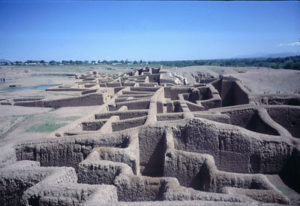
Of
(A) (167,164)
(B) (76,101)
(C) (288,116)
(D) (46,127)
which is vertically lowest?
(D) (46,127)

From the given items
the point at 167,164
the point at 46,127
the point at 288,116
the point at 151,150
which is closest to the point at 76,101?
the point at 46,127

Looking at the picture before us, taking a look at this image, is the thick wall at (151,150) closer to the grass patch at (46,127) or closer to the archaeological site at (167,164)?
the archaeological site at (167,164)

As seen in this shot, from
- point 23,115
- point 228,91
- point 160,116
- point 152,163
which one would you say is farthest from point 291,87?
point 23,115

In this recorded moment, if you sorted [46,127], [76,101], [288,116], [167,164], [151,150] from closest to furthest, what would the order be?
[167,164], [151,150], [288,116], [46,127], [76,101]

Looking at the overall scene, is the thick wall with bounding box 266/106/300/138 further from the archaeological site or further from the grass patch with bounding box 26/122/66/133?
the grass patch with bounding box 26/122/66/133

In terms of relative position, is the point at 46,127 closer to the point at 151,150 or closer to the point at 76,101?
the point at 76,101

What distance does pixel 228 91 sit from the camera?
21.3m

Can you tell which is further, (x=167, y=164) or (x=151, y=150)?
(x=151, y=150)

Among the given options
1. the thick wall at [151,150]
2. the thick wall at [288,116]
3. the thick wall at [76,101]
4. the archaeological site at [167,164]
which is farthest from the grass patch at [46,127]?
the thick wall at [288,116]

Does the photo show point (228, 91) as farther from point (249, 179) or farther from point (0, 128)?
point (0, 128)

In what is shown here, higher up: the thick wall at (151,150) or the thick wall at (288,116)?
the thick wall at (288,116)

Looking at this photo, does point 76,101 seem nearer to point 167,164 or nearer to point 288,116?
point 167,164

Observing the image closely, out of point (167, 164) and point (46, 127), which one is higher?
point (167, 164)

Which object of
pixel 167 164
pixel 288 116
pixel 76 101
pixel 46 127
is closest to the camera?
pixel 167 164
